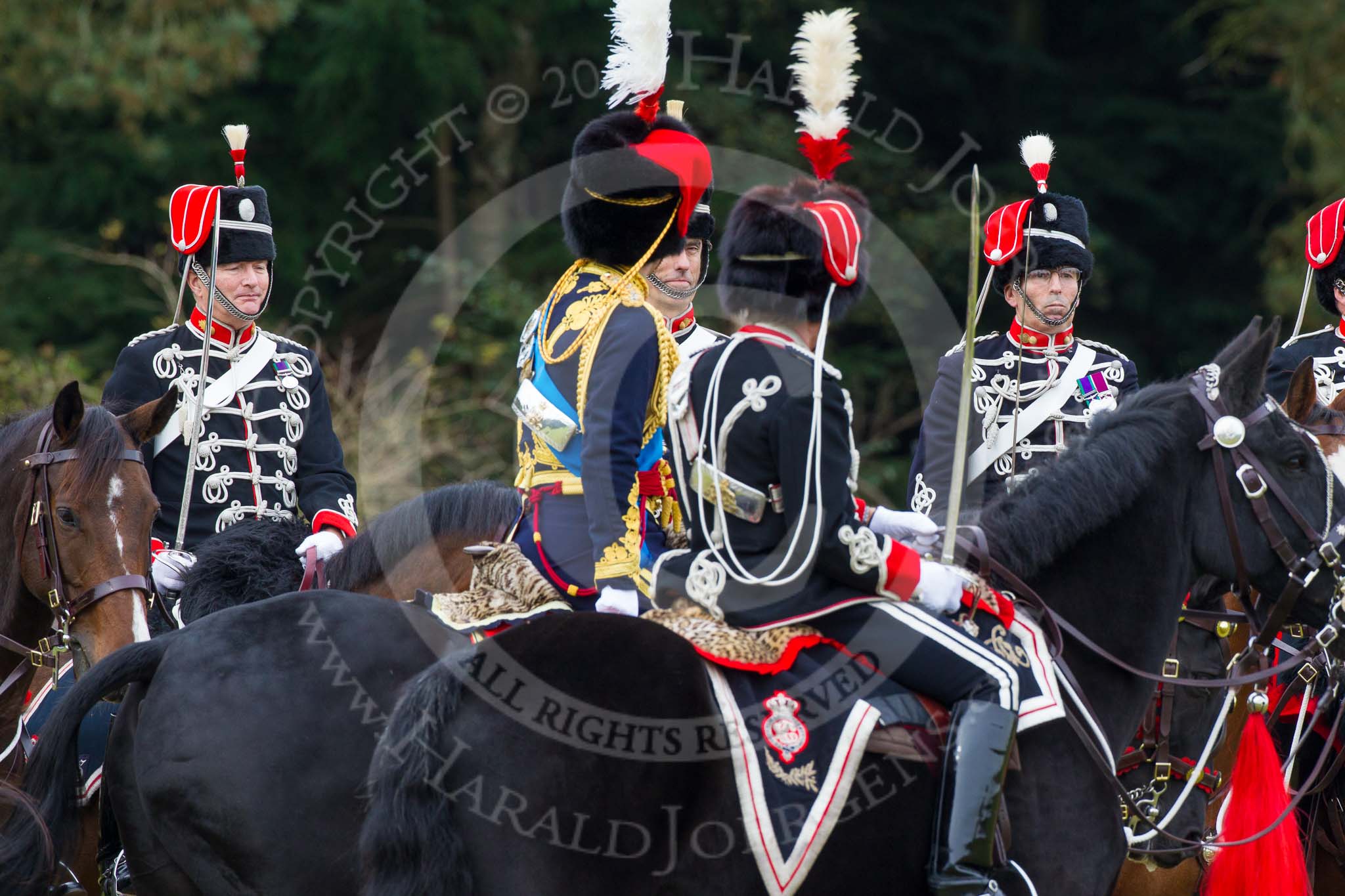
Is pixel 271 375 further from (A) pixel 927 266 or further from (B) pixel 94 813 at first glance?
(A) pixel 927 266

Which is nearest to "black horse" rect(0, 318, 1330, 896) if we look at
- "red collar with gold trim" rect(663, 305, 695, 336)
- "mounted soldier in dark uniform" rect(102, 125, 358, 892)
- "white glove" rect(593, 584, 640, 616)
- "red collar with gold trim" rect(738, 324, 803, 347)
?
"white glove" rect(593, 584, 640, 616)

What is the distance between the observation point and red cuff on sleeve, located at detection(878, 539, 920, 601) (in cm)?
393

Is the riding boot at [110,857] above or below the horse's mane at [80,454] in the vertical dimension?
below

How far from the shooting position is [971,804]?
3.79 metres

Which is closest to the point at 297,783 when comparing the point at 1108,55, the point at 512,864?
the point at 512,864

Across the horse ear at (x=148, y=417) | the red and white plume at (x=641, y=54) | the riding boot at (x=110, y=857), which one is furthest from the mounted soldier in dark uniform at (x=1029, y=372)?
the riding boot at (x=110, y=857)

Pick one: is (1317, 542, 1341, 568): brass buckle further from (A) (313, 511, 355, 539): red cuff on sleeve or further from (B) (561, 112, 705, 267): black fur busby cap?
(A) (313, 511, 355, 539): red cuff on sleeve

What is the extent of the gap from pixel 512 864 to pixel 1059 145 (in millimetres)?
15013

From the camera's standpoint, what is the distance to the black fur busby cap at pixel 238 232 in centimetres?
595

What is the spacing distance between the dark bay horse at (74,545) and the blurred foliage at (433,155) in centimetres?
687

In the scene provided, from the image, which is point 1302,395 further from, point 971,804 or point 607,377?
point 607,377

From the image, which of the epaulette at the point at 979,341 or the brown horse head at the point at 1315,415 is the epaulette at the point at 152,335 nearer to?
the epaulette at the point at 979,341

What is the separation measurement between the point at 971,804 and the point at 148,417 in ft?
9.78

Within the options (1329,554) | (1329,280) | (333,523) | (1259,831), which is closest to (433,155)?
(333,523)
